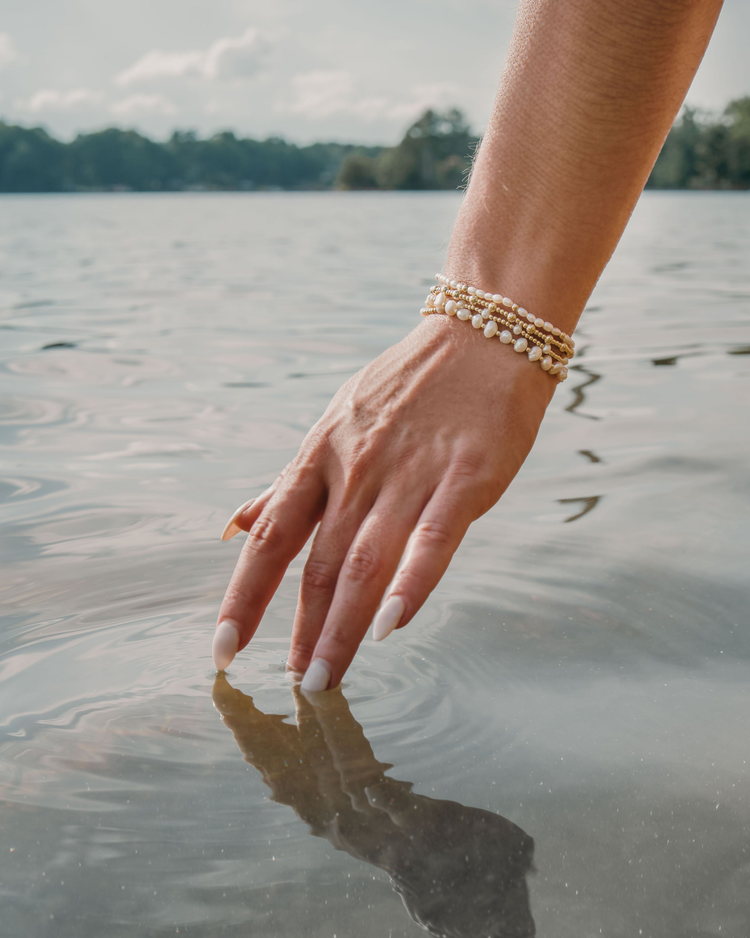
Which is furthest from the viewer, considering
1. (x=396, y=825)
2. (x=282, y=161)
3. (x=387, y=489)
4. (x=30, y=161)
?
(x=282, y=161)

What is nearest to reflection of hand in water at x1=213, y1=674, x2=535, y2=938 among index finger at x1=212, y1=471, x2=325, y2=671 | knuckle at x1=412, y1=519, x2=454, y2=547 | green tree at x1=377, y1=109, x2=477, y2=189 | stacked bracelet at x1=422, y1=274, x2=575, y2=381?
A: index finger at x1=212, y1=471, x2=325, y2=671

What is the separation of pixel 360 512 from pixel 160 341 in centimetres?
343

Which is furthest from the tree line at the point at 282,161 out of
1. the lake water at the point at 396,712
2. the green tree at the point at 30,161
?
the lake water at the point at 396,712

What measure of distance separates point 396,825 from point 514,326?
0.56 meters

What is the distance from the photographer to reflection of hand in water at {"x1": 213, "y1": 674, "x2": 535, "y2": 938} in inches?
29.7

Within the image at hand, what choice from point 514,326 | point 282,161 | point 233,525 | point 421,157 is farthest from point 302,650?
point 282,161

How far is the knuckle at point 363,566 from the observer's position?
36.8 inches

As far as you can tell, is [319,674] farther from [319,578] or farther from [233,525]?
[233,525]

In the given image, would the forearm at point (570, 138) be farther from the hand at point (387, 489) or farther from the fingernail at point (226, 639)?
the fingernail at point (226, 639)

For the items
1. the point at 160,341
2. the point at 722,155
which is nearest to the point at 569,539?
the point at 160,341

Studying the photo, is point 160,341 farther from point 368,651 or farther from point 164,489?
point 368,651

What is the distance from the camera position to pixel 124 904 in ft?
2.51

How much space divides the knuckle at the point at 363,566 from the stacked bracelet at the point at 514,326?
302 millimetres

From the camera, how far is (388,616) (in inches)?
34.8
